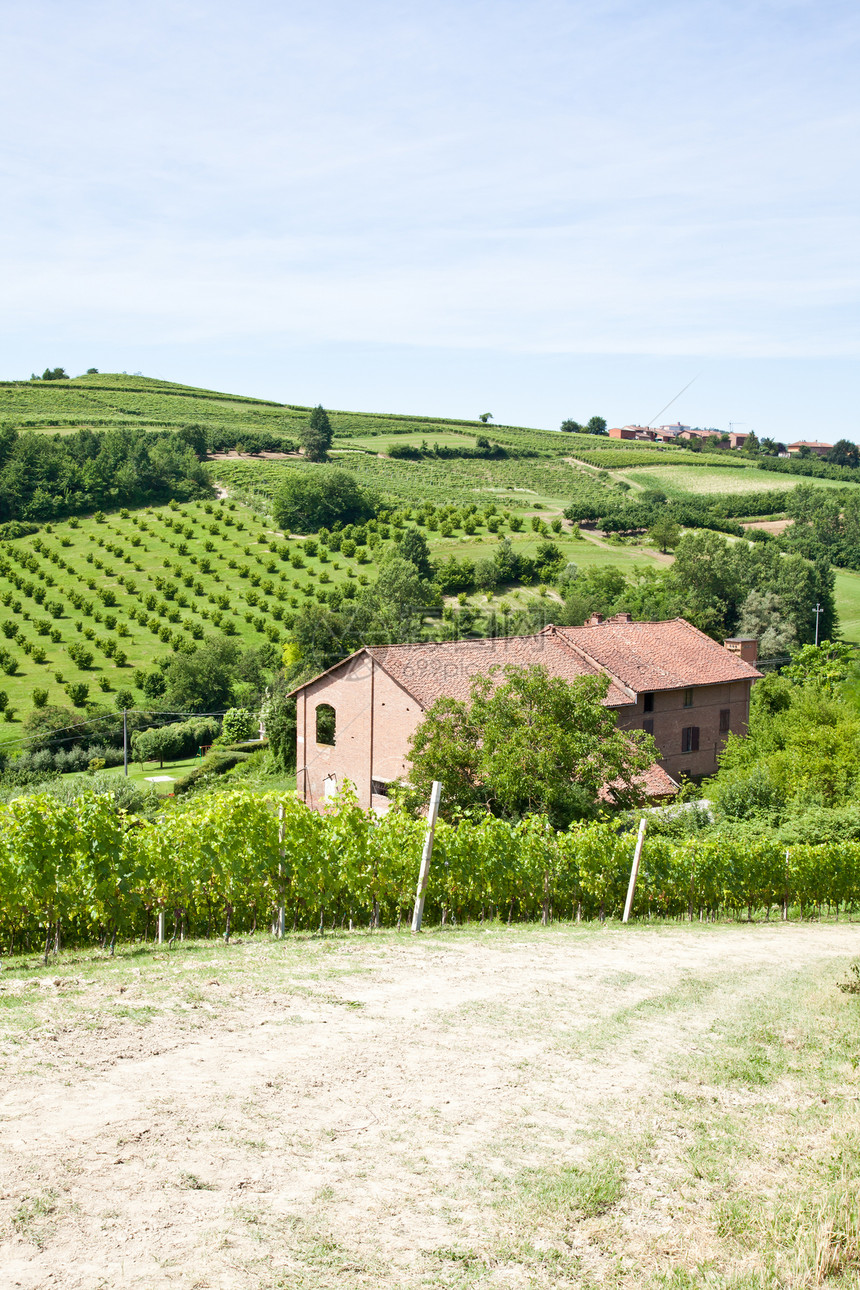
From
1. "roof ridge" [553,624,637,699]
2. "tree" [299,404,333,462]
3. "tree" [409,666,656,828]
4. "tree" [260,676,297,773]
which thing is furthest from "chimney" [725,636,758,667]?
"tree" [299,404,333,462]

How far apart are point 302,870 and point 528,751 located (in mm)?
10591

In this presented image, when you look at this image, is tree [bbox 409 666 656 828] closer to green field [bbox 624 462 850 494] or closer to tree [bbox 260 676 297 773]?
tree [bbox 260 676 297 773]

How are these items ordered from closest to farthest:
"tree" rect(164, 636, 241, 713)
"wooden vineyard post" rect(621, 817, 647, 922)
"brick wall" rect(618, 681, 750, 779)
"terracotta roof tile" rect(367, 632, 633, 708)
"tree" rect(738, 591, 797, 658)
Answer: "wooden vineyard post" rect(621, 817, 647, 922)
"terracotta roof tile" rect(367, 632, 633, 708)
"brick wall" rect(618, 681, 750, 779)
"tree" rect(164, 636, 241, 713)
"tree" rect(738, 591, 797, 658)

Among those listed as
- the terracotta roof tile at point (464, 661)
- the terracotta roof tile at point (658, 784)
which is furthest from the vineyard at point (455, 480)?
the terracotta roof tile at point (658, 784)

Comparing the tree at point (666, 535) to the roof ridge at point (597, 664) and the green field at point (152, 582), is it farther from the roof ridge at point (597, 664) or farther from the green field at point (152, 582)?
the roof ridge at point (597, 664)

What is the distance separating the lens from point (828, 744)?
110 feet

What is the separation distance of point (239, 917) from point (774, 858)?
43.5ft

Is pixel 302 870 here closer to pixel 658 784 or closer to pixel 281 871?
pixel 281 871

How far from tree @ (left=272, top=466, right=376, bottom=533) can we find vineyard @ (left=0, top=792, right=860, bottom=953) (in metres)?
84.6

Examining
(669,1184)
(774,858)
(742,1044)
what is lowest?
(774,858)

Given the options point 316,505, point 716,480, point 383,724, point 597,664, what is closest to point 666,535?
point 316,505

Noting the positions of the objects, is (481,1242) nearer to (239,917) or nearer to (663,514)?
(239,917)

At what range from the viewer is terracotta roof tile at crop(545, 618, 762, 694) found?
127ft

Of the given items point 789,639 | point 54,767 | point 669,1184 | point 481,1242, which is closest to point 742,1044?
point 669,1184
